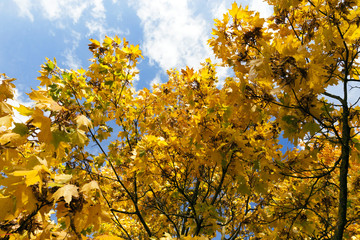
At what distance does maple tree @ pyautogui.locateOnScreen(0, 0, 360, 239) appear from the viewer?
4.92 feet

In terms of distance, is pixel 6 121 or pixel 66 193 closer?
pixel 66 193

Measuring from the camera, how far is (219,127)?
117 inches

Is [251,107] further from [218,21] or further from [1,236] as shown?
[1,236]

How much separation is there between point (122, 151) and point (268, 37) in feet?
12.3

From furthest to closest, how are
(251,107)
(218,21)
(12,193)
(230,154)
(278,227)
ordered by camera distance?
(278,227) < (218,21) < (230,154) < (251,107) < (12,193)

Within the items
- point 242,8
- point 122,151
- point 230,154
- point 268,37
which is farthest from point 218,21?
point 122,151

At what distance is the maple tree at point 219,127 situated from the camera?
150cm

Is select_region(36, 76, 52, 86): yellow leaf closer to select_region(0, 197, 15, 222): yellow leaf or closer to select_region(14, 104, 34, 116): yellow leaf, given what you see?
select_region(14, 104, 34, 116): yellow leaf

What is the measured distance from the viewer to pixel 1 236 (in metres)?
1.59

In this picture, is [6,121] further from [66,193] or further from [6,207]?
[66,193]

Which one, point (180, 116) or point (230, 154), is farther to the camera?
point (180, 116)

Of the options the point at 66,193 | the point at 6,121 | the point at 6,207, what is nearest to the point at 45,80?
the point at 6,121

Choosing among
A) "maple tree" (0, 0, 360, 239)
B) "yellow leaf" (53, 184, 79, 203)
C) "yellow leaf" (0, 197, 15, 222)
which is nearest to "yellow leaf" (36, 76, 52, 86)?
"maple tree" (0, 0, 360, 239)

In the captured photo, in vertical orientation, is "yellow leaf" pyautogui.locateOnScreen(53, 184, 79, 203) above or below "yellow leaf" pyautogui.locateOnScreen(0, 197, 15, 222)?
above
